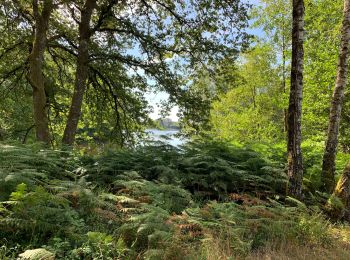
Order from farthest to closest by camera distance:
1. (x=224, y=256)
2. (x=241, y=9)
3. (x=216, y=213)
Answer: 1. (x=241, y=9)
2. (x=216, y=213)
3. (x=224, y=256)

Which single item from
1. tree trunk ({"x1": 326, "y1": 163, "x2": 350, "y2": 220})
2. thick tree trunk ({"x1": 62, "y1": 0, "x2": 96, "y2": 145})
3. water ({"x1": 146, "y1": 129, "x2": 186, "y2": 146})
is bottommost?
tree trunk ({"x1": 326, "y1": 163, "x2": 350, "y2": 220})

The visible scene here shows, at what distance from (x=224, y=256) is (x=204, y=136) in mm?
6596

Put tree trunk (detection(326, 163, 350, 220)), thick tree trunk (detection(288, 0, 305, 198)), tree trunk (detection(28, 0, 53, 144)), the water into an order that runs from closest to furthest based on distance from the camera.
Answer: thick tree trunk (detection(288, 0, 305, 198))
tree trunk (detection(326, 163, 350, 220))
the water
tree trunk (detection(28, 0, 53, 144))

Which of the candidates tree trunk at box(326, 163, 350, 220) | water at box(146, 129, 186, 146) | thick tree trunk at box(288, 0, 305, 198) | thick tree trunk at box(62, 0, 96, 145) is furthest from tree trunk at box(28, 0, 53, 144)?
tree trunk at box(326, 163, 350, 220)

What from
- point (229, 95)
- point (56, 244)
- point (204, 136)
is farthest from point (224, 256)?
point (229, 95)

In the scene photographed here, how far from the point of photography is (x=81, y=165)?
7008 mm

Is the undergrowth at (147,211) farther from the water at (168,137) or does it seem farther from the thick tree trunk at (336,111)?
the thick tree trunk at (336,111)

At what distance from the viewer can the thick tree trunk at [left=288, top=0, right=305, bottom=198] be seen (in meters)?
5.78

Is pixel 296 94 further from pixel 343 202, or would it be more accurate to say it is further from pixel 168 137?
pixel 168 137

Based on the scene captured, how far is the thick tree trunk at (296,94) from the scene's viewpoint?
578 cm

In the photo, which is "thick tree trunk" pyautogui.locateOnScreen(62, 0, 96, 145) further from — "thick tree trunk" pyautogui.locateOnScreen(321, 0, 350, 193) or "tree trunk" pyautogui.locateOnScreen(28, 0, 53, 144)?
"thick tree trunk" pyautogui.locateOnScreen(321, 0, 350, 193)

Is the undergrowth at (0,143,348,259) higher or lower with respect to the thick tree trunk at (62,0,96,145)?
lower

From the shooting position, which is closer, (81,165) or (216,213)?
(216,213)

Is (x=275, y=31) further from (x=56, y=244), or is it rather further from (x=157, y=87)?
(x=56, y=244)
